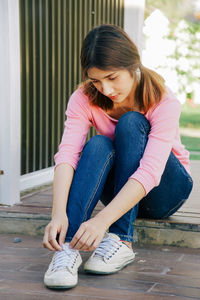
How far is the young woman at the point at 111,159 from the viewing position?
1768 mm

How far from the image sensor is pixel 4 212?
2512 millimetres

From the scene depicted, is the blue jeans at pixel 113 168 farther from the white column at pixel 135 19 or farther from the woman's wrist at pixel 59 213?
the white column at pixel 135 19

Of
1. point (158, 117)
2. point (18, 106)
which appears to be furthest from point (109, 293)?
point (18, 106)

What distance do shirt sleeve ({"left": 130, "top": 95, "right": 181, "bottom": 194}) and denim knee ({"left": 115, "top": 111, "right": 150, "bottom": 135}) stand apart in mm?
31

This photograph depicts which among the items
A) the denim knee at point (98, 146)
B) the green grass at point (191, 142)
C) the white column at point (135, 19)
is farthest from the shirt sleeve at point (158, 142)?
the green grass at point (191, 142)

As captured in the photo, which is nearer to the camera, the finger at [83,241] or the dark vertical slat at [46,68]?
the finger at [83,241]

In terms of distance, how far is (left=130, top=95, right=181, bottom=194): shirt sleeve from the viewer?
182 centimetres

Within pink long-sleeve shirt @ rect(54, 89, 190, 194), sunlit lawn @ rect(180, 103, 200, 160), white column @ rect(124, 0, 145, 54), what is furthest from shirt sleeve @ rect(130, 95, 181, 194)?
sunlit lawn @ rect(180, 103, 200, 160)

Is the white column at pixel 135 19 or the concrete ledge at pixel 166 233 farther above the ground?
the white column at pixel 135 19

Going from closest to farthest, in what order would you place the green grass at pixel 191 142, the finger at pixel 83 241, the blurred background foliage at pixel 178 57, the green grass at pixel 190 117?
the finger at pixel 83 241, the green grass at pixel 191 142, the green grass at pixel 190 117, the blurred background foliage at pixel 178 57

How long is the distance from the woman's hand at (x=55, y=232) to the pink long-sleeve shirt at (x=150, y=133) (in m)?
0.26

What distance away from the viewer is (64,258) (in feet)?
5.87

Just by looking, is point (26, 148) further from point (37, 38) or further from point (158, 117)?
point (158, 117)

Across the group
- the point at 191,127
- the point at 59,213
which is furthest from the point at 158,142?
the point at 191,127
